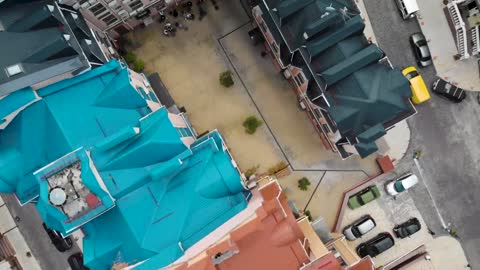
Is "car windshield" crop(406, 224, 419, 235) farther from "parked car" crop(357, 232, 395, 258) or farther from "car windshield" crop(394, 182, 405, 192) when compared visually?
"car windshield" crop(394, 182, 405, 192)

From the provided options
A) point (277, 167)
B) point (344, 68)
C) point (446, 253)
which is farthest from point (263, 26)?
point (446, 253)

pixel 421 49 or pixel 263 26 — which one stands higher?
pixel 263 26

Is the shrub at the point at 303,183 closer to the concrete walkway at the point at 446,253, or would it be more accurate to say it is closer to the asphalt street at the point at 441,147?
the asphalt street at the point at 441,147

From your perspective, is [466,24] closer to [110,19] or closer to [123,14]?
[123,14]

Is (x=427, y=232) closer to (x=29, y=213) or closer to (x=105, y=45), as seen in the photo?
(x=105, y=45)

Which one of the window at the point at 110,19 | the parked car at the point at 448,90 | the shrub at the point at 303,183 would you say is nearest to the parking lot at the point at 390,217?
the shrub at the point at 303,183
